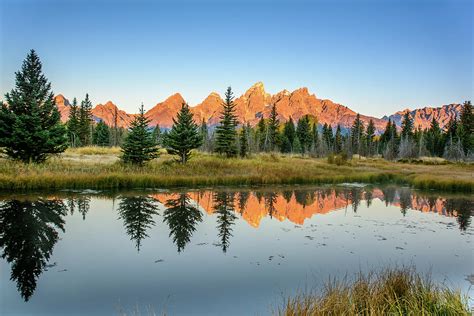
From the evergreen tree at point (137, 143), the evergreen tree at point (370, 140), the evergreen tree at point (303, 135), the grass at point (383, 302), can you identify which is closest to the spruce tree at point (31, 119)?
the evergreen tree at point (137, 143)

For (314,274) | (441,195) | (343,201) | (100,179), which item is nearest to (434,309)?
(314,274)

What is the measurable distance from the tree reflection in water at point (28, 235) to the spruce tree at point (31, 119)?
11283mm

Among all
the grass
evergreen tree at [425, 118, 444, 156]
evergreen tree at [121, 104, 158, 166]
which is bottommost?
the grass

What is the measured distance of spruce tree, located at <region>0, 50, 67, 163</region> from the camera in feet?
89.6

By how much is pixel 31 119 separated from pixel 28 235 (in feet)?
61.5

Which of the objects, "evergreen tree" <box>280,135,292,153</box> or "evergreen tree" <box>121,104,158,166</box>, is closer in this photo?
"evergreen tree" <box>121,104,158,166</box>

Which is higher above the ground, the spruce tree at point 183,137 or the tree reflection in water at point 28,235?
the spruce tree at point 183,137

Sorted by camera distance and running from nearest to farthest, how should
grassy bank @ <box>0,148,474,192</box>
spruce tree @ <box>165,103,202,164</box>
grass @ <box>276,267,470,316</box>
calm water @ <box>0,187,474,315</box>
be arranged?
grass @ <box>276,267,470,316</box>, calm water @ <box>0,187,474,315</box>, grassy bank @ <box>0,148,474,192</box>, spruce tree @ <box>165,103,202,164</box>

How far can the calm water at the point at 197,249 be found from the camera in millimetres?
7668

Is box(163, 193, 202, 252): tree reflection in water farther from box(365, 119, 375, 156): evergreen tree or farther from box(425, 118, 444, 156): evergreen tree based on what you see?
box(365, 119, 375, 156): evergreen tree

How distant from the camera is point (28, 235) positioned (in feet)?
40.0

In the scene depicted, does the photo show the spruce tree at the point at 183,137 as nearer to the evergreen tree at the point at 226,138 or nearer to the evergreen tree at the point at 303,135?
the evergreen tree at the point at 226,138

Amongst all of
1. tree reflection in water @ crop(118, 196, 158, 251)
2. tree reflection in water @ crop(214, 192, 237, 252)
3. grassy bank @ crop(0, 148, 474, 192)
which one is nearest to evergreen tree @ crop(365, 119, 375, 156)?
grassy bank @ crop(0, 148, 474, 192)

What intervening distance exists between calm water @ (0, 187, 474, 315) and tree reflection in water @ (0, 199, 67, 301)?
37mm
